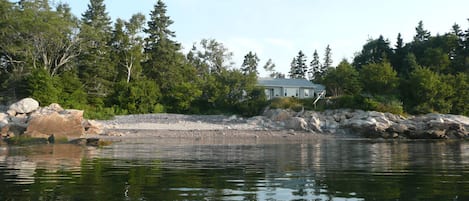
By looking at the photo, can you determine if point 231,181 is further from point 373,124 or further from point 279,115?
point 279,115

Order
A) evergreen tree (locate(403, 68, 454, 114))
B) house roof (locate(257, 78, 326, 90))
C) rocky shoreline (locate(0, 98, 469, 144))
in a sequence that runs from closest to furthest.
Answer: rocky shoreline (locate(0, 98, 469, 144)), evergreen tree (locate(403, 68, 454, 114)), house roof (locate(257, 78, 326, 90))

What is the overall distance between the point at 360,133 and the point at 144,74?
3134cm

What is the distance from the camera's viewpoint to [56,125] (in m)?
35.7

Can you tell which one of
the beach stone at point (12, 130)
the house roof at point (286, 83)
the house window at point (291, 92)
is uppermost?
the house roof at point (286, 83)

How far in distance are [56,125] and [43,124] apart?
1132mm

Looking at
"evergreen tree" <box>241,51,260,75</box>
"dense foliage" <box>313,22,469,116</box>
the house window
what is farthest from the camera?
"evergreen tree" <box>241,51,260,75</box>

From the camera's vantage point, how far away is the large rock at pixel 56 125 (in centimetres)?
3443

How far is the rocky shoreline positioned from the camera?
40062 mm

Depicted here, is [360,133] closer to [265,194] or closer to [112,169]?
[112,169]

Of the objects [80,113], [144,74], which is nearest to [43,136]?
[80,113]

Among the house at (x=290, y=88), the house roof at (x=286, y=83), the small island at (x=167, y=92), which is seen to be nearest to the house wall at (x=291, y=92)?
the house at (x=290, y=88)

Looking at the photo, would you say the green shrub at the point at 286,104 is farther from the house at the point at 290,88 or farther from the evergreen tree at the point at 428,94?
the house at the point at 290,88

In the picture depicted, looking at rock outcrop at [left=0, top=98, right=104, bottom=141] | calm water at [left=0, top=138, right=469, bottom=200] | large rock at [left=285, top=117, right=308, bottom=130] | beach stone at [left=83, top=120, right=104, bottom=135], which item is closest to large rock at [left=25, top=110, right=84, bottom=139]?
rock outcrop at [left=0, top=98, right=104, bottom=141]

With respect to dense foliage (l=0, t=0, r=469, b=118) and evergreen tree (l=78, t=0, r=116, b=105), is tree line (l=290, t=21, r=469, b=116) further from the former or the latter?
evergreen tree (l=78, t=0, r=116, b=105)
